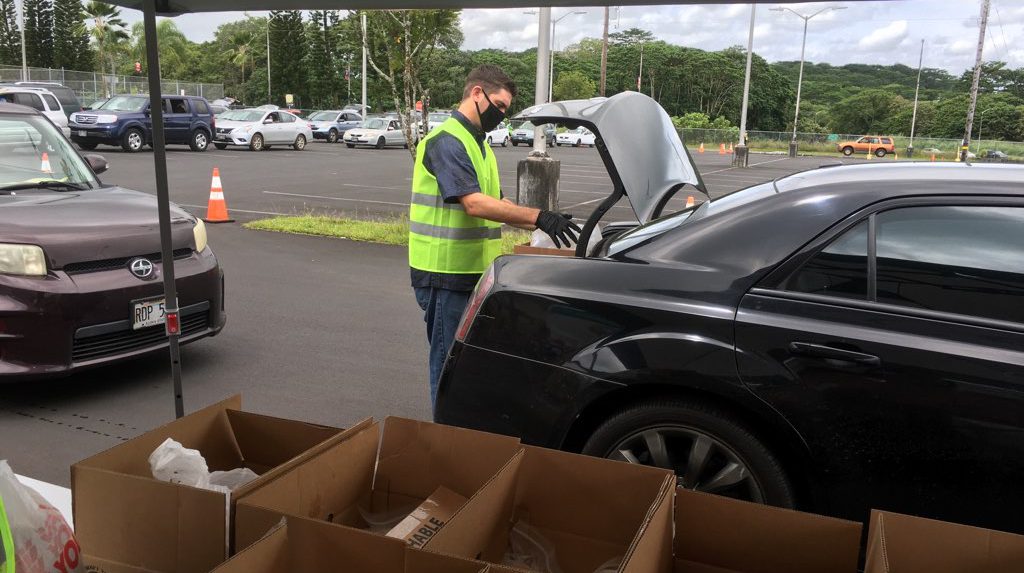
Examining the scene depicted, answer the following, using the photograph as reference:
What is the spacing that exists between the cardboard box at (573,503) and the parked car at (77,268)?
11.9 feet

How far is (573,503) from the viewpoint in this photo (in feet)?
6.33

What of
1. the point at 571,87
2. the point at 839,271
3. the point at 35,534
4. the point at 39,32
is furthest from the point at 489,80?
the point at 571,87

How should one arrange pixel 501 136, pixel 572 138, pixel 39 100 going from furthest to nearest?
pixel 572 138 < pixel 501 136 < pixel 39 100

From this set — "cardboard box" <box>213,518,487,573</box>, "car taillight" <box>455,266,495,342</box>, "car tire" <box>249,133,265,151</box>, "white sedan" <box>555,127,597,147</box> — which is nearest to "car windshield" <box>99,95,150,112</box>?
"car tire" <box>249,133,265,151</box>

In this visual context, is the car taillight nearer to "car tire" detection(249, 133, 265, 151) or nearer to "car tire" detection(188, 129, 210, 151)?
"car tire" detection(188, 129, 210, 151)

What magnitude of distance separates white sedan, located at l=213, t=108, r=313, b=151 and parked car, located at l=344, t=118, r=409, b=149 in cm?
386

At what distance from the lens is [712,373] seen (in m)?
2.82

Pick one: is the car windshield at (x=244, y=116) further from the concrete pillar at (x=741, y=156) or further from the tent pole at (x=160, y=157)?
the tent pole at (x=160, y=157)

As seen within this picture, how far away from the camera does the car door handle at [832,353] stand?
8.75 ft

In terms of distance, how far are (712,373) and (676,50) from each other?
356 feet

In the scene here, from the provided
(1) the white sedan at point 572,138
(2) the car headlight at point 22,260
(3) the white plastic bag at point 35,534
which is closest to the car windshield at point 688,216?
(3) the white plastic bag at point 35,534

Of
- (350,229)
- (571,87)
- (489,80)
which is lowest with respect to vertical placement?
(350,229)

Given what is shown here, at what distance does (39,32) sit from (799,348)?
244ft

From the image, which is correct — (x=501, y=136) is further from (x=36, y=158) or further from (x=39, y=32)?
(x=36, y=158)
